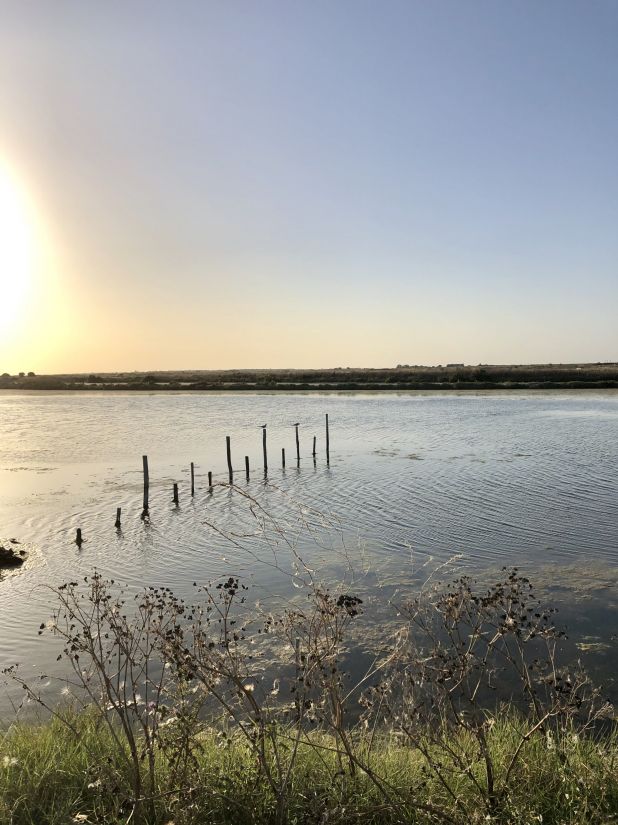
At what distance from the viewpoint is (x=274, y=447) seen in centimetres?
3934

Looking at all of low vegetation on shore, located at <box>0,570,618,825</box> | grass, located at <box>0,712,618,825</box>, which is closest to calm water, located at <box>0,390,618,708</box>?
low vegetation on shore, located at <box>0,570,618,825</box>

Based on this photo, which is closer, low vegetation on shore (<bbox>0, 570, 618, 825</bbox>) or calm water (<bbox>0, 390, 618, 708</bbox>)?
low vegetation on shore (<bbox>0, 570, 618, 825</bbox>)

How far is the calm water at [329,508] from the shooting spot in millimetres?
13992

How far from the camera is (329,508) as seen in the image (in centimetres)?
2155

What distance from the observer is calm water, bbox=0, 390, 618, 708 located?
1399cm

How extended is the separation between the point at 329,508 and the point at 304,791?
16.7 m

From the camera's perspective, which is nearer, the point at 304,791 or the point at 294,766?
the point at 304,791

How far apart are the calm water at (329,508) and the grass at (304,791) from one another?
190 centimetres

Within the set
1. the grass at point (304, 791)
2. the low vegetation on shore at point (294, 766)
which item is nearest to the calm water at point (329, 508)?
the low vegetation on shore at point (294, 766)

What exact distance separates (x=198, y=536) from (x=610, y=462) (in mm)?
20384

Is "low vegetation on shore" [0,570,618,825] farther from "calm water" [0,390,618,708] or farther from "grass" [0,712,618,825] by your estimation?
"calm water" [0,390,618,708]

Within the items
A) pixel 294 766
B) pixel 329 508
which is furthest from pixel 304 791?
pixel 329 508

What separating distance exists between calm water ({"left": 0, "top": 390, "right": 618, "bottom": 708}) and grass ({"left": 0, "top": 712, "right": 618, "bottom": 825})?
1900 millimetres

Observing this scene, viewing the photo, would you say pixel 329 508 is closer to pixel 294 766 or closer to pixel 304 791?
pixel 294 766
